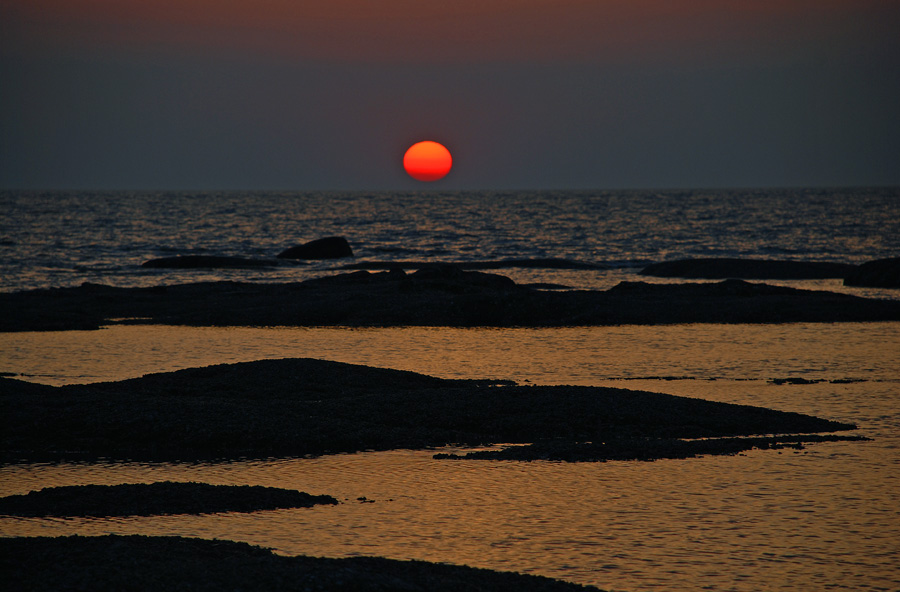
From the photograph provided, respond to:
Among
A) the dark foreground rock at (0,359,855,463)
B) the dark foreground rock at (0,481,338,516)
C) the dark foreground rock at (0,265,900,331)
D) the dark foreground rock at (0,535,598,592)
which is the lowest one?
the dark foreground rock at (0,265,900,331)

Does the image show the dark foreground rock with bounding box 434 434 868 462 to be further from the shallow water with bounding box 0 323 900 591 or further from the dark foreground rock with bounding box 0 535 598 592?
the dark foreground rock with bounding box 0 535 598 592

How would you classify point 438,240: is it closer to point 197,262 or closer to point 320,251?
point 320,251

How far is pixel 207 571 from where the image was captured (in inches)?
292

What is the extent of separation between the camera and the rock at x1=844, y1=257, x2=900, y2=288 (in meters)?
45.7

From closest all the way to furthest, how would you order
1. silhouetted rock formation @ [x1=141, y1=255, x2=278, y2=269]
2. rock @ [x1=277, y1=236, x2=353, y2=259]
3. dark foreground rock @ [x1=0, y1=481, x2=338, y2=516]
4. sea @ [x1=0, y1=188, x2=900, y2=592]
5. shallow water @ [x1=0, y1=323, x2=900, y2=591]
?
1. shallow water @ [x1=0, y1=323, x2=900, y2=591]
2. sea @ [x1=0, y1=188, x2=900, y2=592]
3. dark foreground rock @ [x1=0, y1=481, x2=338, y2=516]
4. silhouetted rock formation @ [x1=141, y1=255, x2=278, y2=269]
5. rock @ [x1=277, y1=236, x2=353, y2=259]

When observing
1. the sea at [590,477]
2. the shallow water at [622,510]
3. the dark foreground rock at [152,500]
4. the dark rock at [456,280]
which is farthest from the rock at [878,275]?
the dark foreground rock at [152,500]

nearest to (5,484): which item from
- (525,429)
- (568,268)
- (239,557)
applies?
(239,557)

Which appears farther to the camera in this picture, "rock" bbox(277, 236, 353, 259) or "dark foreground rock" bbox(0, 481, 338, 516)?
"rock" bbox(277, 236, 353, 259)

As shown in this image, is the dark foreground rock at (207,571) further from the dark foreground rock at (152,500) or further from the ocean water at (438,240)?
the ocean water at (438,240)

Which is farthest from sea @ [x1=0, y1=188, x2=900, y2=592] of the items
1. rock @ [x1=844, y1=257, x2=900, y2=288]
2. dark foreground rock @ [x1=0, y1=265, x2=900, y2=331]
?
rock @ [x1=844, y1=257, x2=900, y2=288]

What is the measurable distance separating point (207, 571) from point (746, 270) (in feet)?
164

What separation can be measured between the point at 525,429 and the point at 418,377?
5029 millimetres

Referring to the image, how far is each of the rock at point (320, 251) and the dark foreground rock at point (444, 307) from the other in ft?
112

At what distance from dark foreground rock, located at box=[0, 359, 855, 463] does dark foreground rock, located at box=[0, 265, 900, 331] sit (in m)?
15.1
